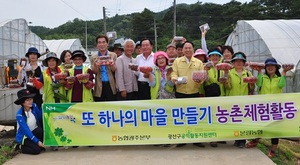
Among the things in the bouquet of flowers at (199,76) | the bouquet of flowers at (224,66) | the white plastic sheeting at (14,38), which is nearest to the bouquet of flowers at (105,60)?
the bouquet of flowers at (199,76)

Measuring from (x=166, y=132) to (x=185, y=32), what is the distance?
49.0 metres

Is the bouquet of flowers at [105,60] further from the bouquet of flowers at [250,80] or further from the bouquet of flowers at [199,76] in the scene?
the bouquet of flowers at [250,80]

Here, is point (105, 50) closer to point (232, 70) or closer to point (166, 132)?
point (166, 132)

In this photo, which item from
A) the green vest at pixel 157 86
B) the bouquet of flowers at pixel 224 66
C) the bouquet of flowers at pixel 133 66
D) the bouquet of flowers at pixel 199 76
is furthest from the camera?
the green vest at pixel 157 86

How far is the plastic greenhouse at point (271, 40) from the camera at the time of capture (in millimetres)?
17266

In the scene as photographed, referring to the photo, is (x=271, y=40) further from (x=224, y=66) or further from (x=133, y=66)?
(x=133, y=66)

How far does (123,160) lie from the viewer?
15.0ft

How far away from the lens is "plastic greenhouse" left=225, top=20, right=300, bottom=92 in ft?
56.6

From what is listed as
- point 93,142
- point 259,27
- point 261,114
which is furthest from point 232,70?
point 259,27

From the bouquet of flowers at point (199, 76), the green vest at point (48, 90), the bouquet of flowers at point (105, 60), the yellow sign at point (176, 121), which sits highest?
the bouquet of flowers at point (105, 60)

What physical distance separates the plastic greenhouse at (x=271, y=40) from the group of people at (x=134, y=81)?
1291 centimetres

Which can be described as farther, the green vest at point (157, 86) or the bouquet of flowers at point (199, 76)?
the green vest at point (157, 86)

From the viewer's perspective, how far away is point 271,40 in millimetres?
18188

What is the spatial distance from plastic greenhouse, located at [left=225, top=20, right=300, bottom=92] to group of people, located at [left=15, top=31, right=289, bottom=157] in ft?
42.3
